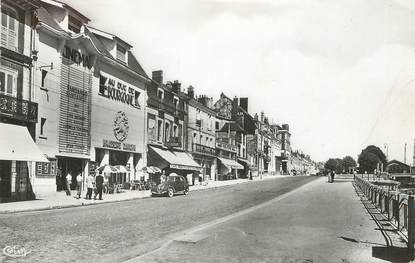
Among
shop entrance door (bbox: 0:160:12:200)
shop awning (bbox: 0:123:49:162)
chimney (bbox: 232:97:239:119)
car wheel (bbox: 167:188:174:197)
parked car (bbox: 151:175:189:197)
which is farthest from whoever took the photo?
chimney (bbox: 232:97:239:119)

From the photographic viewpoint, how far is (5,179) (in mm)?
21375

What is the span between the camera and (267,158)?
92312mm

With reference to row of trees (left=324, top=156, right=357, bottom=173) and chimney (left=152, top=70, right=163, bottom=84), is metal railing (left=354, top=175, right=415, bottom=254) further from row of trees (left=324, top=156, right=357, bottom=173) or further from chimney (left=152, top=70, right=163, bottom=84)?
row of trees (left=324, top=156, right=357, bottom=173)

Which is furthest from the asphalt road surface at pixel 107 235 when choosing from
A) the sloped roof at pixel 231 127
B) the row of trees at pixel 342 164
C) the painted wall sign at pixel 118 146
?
the row of trees at pixel 342 164

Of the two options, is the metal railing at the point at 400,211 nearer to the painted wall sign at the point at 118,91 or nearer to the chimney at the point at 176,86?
the painted wall sign at the point at 118,91

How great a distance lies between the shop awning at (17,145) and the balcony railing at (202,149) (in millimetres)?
27548

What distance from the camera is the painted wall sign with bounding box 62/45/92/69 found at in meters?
26.8

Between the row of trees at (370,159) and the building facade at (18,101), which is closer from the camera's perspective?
the building facade at (18,101)

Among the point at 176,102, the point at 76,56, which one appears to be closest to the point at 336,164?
the point at 176,102

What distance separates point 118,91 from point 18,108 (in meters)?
11.9

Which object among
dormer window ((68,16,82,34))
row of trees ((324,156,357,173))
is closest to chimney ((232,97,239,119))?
dormer window ((68,16,82,34))

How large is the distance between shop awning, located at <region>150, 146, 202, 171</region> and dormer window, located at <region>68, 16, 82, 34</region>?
12.7m

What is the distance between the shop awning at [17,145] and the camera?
19.3 metres

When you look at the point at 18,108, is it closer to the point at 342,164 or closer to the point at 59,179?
the point at 59,179
